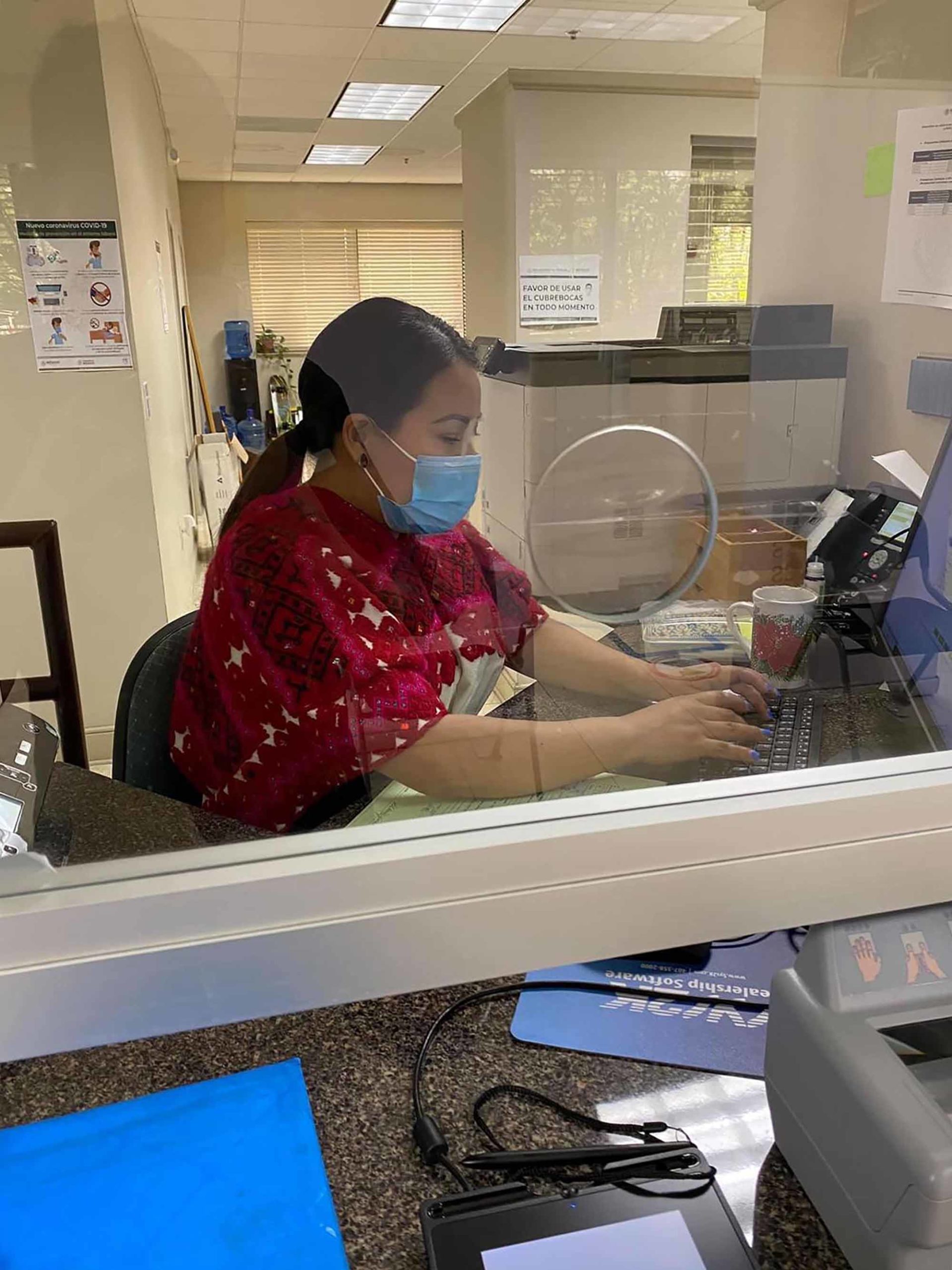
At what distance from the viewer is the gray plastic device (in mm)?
425

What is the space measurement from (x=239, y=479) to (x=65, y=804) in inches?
15.9

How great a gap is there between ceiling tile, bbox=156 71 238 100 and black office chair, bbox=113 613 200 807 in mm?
471

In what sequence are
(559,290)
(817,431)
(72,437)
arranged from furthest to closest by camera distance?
(72,437) → (817,431) → (559,290)

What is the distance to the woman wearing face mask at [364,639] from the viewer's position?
2.38 feet

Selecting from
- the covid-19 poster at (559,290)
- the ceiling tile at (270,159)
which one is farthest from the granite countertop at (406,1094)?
the ceiling tile at (270,159)

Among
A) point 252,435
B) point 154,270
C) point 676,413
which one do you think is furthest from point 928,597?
point 154,270

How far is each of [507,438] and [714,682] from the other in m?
0.33

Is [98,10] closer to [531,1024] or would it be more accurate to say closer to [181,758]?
[181,758]

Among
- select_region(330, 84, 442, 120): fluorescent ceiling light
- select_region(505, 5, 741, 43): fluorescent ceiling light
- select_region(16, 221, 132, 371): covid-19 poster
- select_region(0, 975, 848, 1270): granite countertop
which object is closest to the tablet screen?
select_region(0, 975, 848, 1270): granite countertop

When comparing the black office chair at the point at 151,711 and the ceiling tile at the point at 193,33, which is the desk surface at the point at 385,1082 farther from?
the ceiling tile at the point at 193,33

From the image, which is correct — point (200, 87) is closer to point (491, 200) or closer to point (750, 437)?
point (491, 200)

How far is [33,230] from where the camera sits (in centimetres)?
142

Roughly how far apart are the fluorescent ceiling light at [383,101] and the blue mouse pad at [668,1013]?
34.2 inches

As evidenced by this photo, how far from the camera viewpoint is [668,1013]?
636 mm
